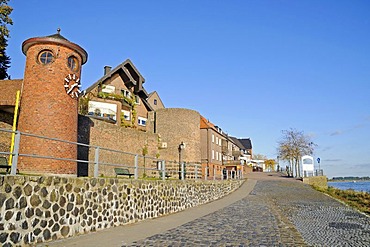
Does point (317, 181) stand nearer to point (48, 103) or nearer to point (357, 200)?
point (357, 200)

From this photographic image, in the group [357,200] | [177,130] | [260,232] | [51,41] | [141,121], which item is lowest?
[357,200]

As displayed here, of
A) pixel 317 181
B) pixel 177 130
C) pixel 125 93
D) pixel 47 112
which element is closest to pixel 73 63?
pixel 47 112

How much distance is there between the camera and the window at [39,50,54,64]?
42.6ft

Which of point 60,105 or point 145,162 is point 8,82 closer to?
point 60,105

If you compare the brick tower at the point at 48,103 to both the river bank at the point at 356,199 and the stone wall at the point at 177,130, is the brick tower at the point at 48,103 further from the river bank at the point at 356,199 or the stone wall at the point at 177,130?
the stone wall at the point at 177,130

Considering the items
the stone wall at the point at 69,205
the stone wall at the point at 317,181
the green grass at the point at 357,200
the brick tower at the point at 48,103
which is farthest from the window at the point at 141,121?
the stone wall at the point at 69,205

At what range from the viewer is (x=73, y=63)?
1377cm

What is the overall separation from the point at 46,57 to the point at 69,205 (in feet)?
24.1

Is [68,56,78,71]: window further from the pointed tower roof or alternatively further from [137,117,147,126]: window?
[137,117,147,126]: window

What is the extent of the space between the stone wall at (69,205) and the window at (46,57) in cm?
611

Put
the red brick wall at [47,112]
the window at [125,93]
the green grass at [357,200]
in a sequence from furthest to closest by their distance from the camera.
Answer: the window at [125,93]
the green grass at [357,200]
the red brick wall at [47,112]

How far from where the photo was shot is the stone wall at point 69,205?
650 cm

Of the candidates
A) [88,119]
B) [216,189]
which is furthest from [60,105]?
[216,189]

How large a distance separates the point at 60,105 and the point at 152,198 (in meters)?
5.24
